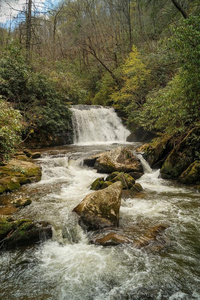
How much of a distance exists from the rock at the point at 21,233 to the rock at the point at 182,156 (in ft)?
19.8

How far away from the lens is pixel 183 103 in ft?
23.9

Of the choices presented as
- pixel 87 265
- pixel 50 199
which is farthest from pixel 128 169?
pixel 87 265

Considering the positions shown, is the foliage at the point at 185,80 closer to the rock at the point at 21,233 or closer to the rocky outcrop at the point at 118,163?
the rocky outcrop at the point at 118,163

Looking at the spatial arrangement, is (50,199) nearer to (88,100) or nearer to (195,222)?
(195,222)

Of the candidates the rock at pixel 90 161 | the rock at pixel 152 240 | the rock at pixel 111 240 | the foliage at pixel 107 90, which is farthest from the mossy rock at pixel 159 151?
the foliage at pixel 107 90

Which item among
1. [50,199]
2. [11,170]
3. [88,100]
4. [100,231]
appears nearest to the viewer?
[100,231]

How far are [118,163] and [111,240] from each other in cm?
508

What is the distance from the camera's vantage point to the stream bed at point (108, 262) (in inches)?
116

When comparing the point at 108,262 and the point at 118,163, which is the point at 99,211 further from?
the point at 118,163

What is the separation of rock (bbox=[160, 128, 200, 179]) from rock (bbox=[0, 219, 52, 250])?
238 inches

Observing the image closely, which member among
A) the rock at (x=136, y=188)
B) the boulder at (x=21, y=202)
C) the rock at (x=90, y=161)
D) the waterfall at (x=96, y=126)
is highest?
the waterfall at (x=96, y=126)

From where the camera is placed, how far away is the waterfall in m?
17.6

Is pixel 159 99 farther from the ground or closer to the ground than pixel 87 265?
farther from the ground

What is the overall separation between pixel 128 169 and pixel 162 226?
440 cm
